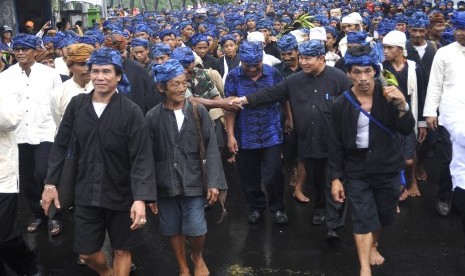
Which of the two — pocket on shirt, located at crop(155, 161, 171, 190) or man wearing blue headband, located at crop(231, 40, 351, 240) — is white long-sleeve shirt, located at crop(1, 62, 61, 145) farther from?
man wearing blue headband, located at crop(231, 40, 351, 240)

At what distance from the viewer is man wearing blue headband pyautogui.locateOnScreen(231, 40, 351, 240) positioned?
247 inches

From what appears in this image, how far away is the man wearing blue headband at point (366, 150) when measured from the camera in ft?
16.3

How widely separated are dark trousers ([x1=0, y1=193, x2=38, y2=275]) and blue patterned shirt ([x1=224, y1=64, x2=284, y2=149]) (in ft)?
8.41

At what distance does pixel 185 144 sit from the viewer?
17.1ft

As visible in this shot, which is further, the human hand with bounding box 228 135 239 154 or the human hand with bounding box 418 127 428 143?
the human hand with bounding box 418 127 428 143

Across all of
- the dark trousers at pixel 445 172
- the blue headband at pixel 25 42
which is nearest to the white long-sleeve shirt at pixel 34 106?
the blue headband at pixel 25 42

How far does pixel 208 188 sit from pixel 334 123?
1211mm

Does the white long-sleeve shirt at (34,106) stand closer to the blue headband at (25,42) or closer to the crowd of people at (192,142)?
the crowd of people at (192,142)

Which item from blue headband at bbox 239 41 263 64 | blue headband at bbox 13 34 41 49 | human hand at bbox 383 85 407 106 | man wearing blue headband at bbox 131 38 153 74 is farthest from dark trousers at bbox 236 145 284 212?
blue headband at bbox 13 34 41 49

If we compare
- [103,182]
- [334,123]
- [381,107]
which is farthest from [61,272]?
[381,107]

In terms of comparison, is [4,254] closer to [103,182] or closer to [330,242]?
[103,182]

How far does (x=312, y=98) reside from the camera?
6398mm

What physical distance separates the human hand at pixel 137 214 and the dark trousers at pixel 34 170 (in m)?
2.40

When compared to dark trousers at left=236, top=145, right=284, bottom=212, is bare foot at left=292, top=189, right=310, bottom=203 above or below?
below
